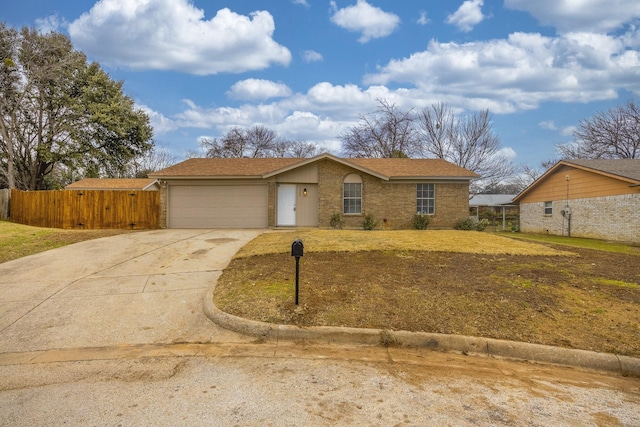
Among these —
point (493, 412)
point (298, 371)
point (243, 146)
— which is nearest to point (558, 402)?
point (493, 412)

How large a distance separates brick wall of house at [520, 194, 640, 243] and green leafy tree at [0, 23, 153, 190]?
28.6 metres

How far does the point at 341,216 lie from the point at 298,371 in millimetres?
13395

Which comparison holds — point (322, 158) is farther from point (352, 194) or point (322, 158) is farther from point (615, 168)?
point (615, 168)

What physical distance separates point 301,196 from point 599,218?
582 inches

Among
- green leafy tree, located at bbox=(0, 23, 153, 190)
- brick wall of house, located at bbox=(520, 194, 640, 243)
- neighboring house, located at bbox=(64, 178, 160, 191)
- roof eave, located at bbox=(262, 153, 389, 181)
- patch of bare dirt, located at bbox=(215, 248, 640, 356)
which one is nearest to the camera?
patch of bare dirt, located at bbox=(215, 248, 640, 356)

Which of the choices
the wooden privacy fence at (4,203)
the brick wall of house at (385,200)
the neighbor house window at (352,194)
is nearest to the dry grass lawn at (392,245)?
the brick wall of house at (385,200)

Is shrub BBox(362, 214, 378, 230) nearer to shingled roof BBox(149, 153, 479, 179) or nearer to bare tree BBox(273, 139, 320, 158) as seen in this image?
shingled roof BBox(149, 153, 479, 179)

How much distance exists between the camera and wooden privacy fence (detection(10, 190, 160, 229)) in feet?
55.0

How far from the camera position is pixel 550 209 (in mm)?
22719

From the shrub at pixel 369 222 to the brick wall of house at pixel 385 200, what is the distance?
163 millimetres

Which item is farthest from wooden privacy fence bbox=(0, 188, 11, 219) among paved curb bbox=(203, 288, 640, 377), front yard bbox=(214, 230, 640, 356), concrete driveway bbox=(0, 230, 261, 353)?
paved curb bbox=(203, 288, 640, 377)

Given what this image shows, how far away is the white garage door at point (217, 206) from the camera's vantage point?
17031 mm

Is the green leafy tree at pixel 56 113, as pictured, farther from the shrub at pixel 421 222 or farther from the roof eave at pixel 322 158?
the shrub at pixel 421 222

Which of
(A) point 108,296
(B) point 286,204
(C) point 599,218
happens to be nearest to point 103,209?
(B) point 286,204
